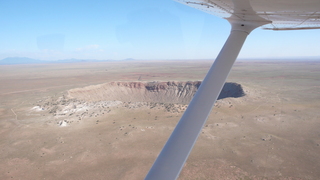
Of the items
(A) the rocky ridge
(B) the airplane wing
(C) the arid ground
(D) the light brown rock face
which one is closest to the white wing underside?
(B) the airplane wing

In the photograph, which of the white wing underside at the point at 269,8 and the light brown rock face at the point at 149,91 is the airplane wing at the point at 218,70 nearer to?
the white wing underside at the point at 269,8

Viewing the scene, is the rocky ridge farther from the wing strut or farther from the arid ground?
the wing strut

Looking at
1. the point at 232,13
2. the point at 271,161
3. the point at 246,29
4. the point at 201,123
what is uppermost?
the point at 232,13

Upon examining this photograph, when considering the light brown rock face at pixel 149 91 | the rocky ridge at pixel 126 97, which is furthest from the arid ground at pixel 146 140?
the light brown rock face at pixel 149 91

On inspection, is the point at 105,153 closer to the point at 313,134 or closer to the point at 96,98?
the point at 313,134

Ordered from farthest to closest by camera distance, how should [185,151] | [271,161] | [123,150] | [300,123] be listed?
[300,123]
[123,150]
[271,161]
[185,151]

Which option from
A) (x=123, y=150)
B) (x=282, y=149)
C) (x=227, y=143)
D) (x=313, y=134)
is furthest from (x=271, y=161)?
(x=123, y=150)
